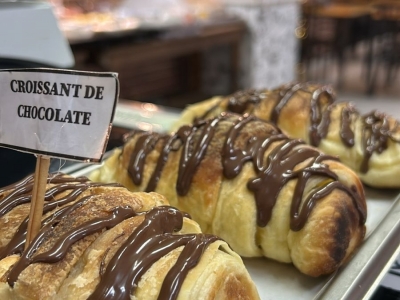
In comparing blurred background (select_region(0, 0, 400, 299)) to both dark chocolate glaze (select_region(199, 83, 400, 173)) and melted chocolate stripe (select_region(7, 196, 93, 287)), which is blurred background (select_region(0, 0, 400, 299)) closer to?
dark chocolate glaze (select_region(199, 83, 400, 173))

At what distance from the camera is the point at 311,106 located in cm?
180

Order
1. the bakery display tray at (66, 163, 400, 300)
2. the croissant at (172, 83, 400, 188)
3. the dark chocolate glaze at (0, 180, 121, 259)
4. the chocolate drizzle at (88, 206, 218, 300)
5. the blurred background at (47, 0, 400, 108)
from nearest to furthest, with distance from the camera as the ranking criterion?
the chocolate drizzle at (88, 206, 218, 300) < the dark chocolate glaze at (0, 180, 121, 259) < the bakery display tray at (66, 163, 400, 300) < the croissant at (172, 83, 400, 188) < the blurred background at (47, 0, 400, 108)

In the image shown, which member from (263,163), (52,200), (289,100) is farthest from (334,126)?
(52,200)

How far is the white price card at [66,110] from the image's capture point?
87 centimetres

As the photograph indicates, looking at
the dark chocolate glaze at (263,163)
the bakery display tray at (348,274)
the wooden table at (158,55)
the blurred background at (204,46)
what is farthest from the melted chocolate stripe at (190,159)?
the wooden table at (158,55)

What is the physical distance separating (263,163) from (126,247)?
590 millimetres

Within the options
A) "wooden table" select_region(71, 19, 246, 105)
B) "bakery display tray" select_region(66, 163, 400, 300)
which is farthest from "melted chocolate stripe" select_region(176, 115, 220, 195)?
"wooden table" select_region(71, 19, 246, 105)

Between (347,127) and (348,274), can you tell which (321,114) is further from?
(348,274)

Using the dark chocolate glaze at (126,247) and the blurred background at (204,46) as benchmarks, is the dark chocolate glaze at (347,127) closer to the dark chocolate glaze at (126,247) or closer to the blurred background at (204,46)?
the blurred background at (204,46)

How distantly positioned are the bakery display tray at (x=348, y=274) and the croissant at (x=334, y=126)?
0.83ft

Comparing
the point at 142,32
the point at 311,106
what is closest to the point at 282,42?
the point at 142,32

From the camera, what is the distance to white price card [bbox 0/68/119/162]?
0.87 metres

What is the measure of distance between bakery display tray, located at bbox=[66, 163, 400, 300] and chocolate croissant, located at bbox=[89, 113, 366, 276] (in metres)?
0.03

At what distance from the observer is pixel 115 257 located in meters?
0.86
